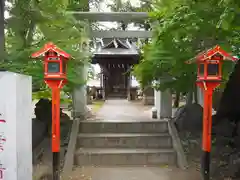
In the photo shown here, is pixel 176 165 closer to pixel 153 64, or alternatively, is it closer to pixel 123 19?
pixel 153 64

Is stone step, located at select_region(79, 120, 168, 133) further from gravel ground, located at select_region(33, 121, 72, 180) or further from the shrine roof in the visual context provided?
the shrine roof

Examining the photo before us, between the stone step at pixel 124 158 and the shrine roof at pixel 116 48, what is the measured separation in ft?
31.7

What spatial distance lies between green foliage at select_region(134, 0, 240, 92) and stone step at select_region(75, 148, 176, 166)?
1962 mm

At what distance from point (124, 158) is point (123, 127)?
4.66 ft

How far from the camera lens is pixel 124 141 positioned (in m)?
7.94

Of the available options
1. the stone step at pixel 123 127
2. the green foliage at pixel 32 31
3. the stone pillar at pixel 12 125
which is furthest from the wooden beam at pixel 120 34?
the stone pillar at pixel 12 125

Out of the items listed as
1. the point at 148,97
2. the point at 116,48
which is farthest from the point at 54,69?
the point at 116,48

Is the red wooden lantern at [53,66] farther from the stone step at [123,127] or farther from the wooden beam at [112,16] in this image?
the wooden beam at [112,16]

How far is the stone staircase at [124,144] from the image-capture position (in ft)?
23.9

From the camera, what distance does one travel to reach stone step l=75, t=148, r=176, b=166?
7254 millimetres

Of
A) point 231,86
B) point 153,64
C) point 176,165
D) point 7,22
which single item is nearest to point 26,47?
point 7,22

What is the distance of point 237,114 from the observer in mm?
7859

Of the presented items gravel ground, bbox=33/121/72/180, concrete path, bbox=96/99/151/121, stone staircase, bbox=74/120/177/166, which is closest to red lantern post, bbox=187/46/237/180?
stone staircase, bbox=74/120/177/166

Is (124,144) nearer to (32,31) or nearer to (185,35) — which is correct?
(185,35)
